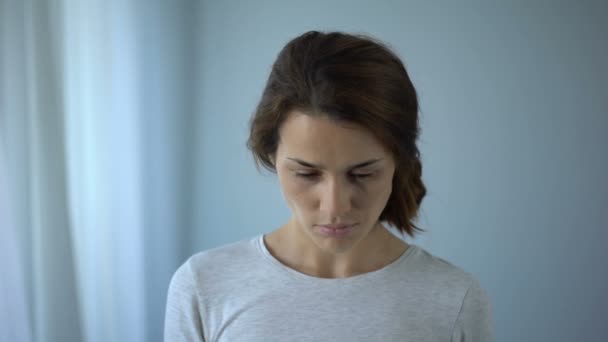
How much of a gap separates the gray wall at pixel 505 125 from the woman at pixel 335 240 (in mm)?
720

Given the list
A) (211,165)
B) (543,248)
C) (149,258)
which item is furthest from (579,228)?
(149,258)

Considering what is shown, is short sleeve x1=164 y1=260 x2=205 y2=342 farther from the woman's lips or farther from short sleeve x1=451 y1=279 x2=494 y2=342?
short sleeve x1=451 y1=279 x2=494 y2=342

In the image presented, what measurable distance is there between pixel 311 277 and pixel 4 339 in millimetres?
621

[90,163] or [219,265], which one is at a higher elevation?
[90,163]

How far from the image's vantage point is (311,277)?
2.82ft

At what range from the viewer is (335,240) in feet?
2.54

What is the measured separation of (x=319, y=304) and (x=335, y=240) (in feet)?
0.42

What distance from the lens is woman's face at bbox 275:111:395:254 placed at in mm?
722

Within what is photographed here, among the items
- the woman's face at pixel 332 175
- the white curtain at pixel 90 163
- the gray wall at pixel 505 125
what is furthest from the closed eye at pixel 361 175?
the gray wall at pixel 505 125

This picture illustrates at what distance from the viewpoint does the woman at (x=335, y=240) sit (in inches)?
28.8

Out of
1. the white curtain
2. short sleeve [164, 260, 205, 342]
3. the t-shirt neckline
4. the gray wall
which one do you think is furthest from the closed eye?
the gray wall

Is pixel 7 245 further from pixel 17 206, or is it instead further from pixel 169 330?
pixel 169 330

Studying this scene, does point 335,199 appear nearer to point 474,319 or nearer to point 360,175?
point 360,175

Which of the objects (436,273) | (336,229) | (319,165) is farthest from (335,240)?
(436,273)
